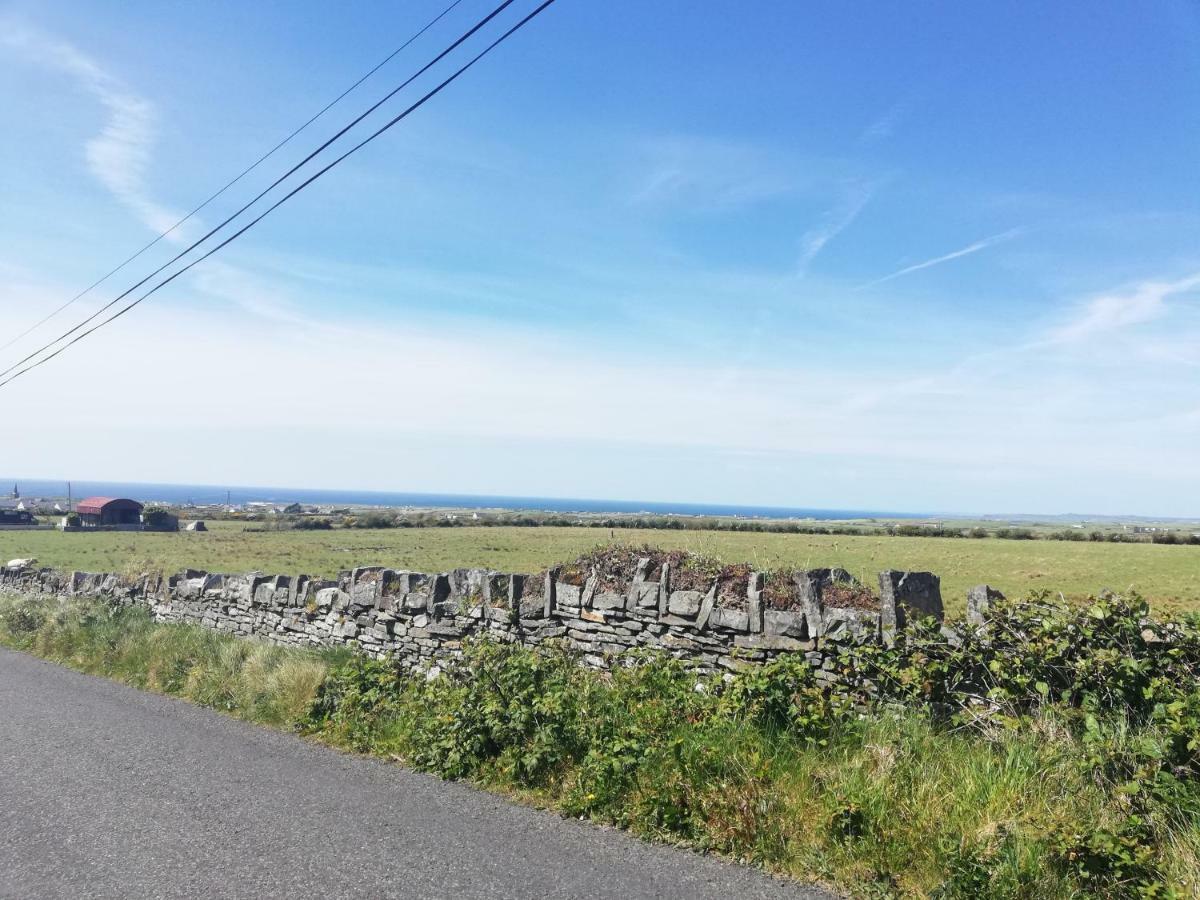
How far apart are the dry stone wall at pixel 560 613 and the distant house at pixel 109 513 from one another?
75.7m

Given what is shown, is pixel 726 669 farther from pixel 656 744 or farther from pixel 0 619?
pixel 0 619

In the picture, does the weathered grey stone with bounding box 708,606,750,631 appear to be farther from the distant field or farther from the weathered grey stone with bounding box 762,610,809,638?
the distant field

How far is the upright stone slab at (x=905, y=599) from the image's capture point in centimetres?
630

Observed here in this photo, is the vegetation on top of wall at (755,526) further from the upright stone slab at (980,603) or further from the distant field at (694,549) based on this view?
the upright stone slab at (980,603)

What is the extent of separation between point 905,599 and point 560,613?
3672mm

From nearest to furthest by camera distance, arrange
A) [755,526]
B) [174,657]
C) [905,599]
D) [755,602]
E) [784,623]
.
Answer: [905,599] → [784,623] → [755,602] → [174,657] → [755,526]

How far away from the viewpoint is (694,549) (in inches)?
381

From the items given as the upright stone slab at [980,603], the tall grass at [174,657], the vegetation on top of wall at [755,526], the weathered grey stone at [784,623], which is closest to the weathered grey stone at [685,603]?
the weathered grey stone at [784,623]

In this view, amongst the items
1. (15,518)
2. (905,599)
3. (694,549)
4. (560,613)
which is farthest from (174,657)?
(15,518)

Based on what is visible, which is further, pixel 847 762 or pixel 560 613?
pixel 560 613

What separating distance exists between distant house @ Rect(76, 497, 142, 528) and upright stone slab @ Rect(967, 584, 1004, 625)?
85561mm

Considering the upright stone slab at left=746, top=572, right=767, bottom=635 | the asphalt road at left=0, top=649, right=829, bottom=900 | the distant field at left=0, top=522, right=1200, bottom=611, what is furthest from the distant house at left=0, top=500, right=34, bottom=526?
the upright stone slab at left=746, top=572, right=767, bottom=635

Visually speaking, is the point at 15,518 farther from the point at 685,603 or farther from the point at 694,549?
the point at 685,603

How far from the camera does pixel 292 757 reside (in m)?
7.18
